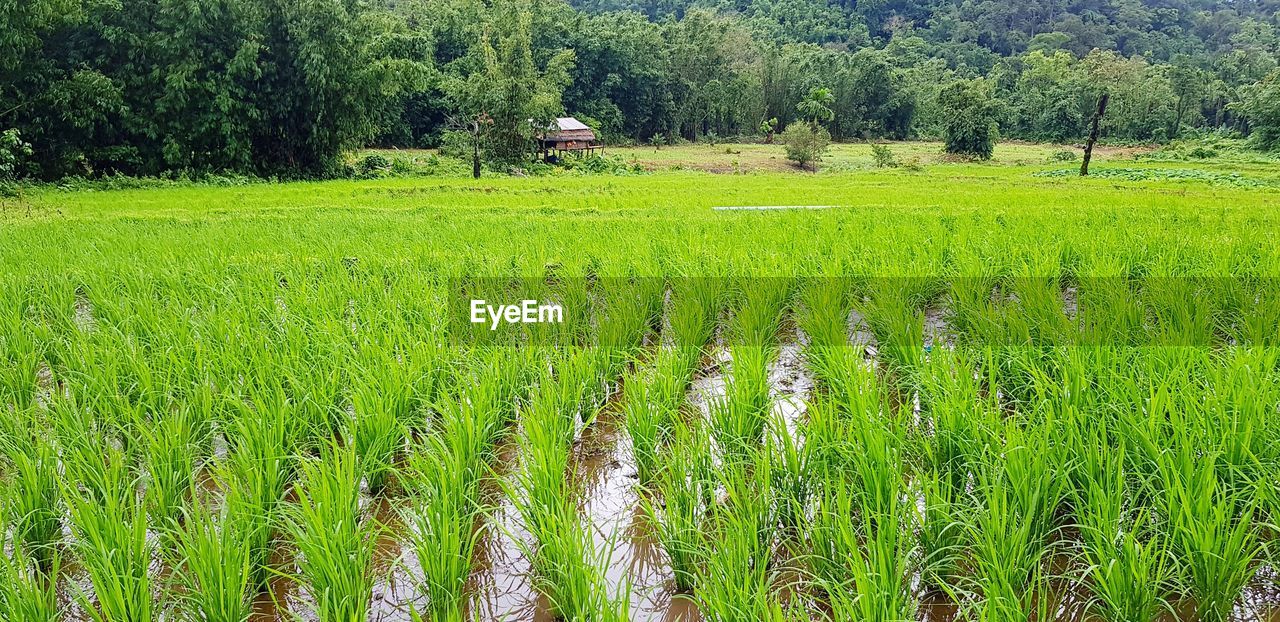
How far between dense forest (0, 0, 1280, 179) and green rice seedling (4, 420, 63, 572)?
14249mm

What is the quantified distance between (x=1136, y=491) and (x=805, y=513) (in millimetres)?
1025

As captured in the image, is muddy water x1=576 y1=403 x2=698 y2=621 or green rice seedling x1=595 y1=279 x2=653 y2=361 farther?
green rice seedling x1=595 y1=279 x2=653 y2=361

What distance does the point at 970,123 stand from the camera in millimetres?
33719

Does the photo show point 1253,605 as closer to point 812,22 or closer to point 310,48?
point 310,48

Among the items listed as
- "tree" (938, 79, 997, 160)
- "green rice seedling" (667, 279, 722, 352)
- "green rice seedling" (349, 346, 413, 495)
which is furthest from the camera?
"tree" (938, 79, 997, 160)

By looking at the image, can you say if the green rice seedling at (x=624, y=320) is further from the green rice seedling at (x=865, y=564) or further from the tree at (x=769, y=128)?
the tree at (x=769, y=128)

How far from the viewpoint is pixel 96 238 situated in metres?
7.94

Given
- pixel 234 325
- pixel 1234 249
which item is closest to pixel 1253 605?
pixel 234 325

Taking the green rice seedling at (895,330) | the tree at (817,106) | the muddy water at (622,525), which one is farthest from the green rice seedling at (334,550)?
the tree at (817,106)

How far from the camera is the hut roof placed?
2965 centimetres

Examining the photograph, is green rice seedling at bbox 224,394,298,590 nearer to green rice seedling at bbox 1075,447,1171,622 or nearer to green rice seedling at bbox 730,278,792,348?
green rice seedling at bbox 730,278,792,348

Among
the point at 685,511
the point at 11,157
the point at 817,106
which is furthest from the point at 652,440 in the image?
the point at 817,106
